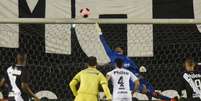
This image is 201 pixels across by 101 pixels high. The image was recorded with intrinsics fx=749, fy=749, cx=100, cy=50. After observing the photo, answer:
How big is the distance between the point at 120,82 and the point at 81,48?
3.42 meters

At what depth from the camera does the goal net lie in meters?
17.1

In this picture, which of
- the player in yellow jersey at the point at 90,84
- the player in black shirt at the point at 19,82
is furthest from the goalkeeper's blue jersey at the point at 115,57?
the player in black shirt at the point at 19,82

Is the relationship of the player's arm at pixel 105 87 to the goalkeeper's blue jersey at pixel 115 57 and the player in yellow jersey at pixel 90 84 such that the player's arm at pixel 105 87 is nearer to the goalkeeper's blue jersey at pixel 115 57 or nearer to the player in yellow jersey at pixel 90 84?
the player in yellow jersey at pixel 90 84

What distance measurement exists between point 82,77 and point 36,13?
4307 mm

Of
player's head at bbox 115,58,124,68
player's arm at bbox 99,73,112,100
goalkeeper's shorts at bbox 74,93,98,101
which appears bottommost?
goalkeeper's shorts at bbox 74,93,98,101

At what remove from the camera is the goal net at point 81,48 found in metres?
17.1

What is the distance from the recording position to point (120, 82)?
45.7ft

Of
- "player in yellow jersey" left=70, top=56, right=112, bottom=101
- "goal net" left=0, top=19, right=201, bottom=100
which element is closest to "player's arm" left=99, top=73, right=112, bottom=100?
"player in yellow jersey" left=70, top=56, right=112, bottom=101

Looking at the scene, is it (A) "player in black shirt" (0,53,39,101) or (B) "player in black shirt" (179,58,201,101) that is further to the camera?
(B) "player in black shirt" (179,58,201,101)

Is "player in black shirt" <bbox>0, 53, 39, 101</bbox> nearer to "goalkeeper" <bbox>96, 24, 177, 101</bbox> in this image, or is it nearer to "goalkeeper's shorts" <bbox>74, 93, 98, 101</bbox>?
"goalkeeper's shorts" <bbox>74, 93, 98, 101</bbox>

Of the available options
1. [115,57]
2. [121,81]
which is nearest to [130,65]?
[115,57]

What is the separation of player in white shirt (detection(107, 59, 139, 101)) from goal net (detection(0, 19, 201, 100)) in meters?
2.93

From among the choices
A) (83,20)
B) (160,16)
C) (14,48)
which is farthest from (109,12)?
(83,20)

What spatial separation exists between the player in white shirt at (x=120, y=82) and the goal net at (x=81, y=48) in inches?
115
